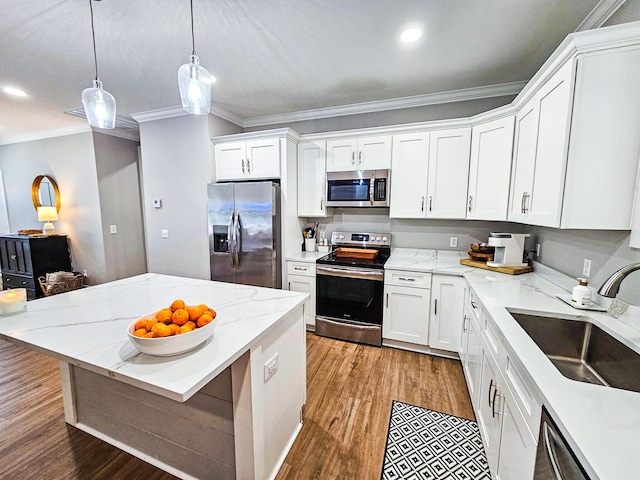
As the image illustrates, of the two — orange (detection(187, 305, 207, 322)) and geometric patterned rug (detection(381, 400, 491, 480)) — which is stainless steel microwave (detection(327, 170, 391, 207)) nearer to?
geometric patterned rug (detection(381, 400, 491, 480))

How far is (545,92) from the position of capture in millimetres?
1654

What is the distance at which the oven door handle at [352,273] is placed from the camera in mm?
2650

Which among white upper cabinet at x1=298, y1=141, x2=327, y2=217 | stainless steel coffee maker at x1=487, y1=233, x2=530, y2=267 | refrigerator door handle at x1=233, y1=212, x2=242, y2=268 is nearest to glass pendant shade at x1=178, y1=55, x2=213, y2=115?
refrigerator door handle at x1=233, y1=212, x2=242, y2=268

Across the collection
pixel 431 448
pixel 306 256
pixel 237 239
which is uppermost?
pixel 237 239

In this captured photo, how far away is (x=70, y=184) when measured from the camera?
4.40 metres

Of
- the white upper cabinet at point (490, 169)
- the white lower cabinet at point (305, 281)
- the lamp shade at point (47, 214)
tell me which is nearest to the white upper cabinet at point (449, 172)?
the white upper cabinet at point (490, 169)

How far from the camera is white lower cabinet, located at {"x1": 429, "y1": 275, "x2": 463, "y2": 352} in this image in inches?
95.0

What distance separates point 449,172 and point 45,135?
6.16m

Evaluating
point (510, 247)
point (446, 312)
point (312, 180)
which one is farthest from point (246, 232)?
point (510, 247)

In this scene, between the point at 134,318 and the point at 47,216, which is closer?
the point at 134,318

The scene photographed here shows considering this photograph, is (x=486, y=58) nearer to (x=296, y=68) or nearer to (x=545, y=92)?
(x=545, y=92)

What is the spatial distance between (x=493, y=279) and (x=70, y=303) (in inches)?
110

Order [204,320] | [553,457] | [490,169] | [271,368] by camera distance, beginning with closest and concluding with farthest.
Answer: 1. [553,457]
2. [204,320]
3. [271,368]
4. [490,169]

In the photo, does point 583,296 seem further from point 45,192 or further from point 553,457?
point 45,192
